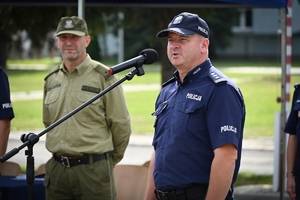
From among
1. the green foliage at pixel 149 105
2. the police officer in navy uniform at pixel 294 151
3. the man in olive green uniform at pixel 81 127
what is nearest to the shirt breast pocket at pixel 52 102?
the man in olive green uniform at pixel 81 127

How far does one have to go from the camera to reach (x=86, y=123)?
186 inches

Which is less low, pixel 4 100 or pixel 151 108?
pixel 4 100

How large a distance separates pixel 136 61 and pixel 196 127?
1.80ft

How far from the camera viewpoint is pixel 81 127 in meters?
4.69

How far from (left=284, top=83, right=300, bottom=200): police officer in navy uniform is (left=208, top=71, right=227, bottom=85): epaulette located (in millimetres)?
1675

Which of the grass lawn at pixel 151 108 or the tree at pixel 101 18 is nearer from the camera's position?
the tree at pixel 101 18

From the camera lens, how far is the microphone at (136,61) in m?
3.55

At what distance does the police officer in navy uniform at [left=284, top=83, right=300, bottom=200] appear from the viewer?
4926 millimetres

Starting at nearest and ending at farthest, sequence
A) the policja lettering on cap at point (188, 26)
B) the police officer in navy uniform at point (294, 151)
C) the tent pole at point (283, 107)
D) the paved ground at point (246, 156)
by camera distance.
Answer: the policja lettering on cap at point (188, 26), the police officer in navy uniform at point (294, 151), the tent pole at point (283, 107), the paved ground at point (246, 156)

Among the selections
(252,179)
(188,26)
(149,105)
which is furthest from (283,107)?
(149,105)

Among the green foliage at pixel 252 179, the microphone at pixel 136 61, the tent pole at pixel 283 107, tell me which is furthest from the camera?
the green foliage at pixel 252 179

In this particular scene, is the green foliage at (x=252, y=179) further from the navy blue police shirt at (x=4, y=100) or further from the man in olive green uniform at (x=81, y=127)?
the navy blue police shirt at (x=4, y=100)

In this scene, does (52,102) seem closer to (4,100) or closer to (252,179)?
(4,100)

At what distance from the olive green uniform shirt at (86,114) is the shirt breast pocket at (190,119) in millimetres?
1424
